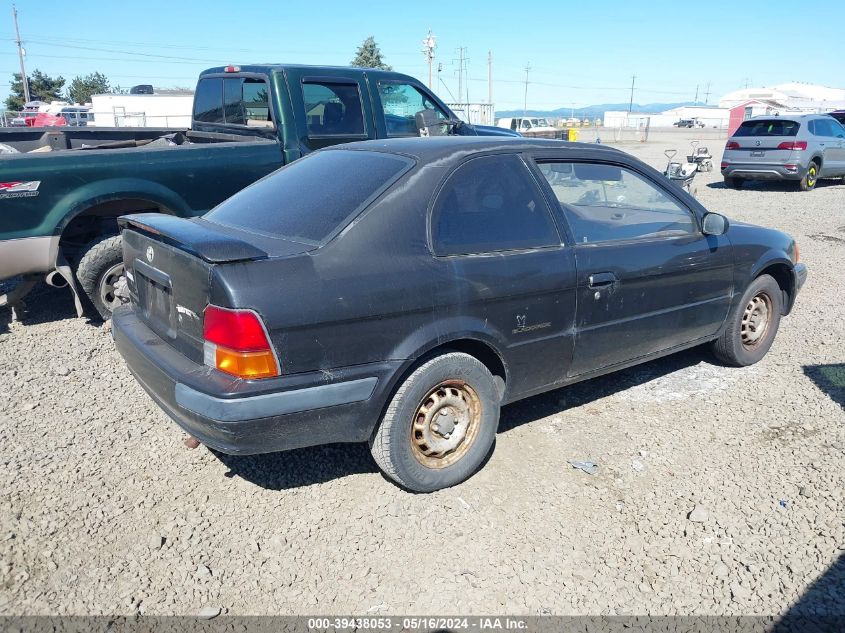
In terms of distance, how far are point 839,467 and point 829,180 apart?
57.3 ft

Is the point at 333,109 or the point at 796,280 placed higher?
the point at 333,109

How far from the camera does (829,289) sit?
7.22 m

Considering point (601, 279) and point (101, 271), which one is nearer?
point (601, 279)

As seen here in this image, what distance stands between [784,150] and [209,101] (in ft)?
42.4

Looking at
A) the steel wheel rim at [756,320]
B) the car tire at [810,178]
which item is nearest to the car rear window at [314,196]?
the steel wheel rim at [756,320]

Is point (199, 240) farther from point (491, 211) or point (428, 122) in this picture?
point (428, 122)

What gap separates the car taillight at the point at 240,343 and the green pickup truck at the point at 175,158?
316 centimetres

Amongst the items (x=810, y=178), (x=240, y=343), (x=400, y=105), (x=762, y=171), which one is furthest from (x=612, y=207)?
(x=810, y=178)

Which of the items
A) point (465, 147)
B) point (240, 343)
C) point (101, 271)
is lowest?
point (101, 271)

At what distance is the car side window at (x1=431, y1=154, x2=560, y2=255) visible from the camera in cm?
329

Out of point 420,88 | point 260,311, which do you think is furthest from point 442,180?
point 420,88

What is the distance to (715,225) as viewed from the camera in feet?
14.0

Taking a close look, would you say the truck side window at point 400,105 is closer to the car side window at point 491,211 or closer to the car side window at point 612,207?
the car side window at point 612,207

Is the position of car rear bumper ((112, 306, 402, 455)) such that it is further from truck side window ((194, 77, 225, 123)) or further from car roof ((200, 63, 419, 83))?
truck side window ((194, 77, 225, 123))
